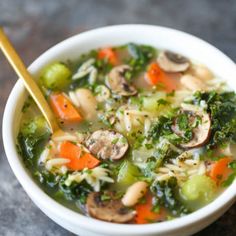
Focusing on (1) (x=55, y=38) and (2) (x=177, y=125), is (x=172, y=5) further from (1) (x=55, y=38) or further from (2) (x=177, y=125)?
(2) (x=177, y=125)

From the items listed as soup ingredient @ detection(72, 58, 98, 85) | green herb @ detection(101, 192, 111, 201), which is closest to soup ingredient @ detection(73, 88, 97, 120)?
soup ingredient @ detection(72, 58, 98, 85)

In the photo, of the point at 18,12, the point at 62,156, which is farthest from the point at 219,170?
the point at 18,12

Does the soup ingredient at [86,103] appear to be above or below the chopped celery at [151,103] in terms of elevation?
below

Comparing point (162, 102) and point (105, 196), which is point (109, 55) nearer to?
point (162, 102)

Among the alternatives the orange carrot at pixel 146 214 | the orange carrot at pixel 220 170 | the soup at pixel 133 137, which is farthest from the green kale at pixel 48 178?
the orange carrot at pixel 220 170

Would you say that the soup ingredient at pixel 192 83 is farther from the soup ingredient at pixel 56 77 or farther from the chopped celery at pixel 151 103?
the soup ingredient at pixel 56 77

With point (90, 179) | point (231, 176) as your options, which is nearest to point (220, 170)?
point (231, 176)
